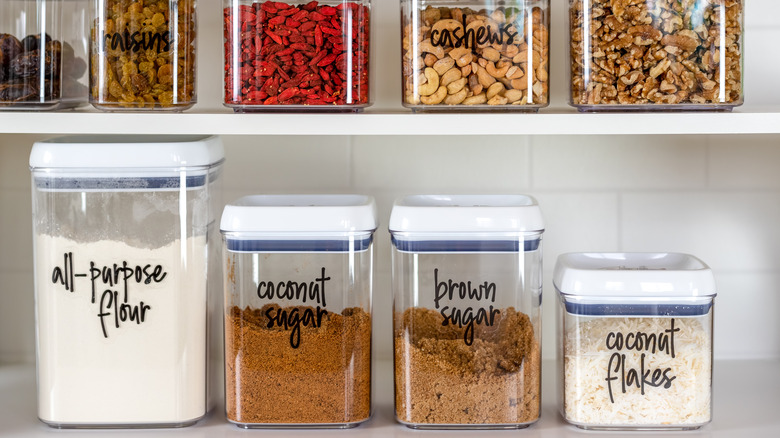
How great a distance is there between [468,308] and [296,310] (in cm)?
19

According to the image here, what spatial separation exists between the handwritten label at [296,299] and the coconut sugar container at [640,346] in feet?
0.89

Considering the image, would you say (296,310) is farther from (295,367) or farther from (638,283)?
(638,283)

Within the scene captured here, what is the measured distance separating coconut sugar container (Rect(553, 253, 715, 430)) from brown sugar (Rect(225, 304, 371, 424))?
24 centimetres

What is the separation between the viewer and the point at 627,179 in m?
1.25

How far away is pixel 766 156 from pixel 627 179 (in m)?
0.20

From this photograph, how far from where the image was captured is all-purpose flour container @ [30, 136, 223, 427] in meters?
0.96

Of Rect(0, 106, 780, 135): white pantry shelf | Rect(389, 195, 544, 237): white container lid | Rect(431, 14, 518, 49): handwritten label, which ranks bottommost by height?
Rect(389, 195, 544, 237): white container lid

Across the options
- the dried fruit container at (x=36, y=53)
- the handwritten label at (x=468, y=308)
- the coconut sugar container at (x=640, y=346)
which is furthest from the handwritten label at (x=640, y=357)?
the dried fruit container at (x=36, y=53)

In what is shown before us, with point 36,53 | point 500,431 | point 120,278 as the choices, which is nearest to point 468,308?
point 500,431

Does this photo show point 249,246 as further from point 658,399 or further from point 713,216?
point 713,216

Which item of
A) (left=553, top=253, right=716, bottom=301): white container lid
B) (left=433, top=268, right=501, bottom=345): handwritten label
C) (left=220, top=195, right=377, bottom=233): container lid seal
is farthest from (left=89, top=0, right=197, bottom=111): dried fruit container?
(left=553, top=253, right=716, bottom=301): white container lid

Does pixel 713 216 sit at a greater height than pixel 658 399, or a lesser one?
greater

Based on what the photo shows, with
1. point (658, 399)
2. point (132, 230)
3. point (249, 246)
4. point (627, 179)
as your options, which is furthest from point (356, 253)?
point (627, 179)

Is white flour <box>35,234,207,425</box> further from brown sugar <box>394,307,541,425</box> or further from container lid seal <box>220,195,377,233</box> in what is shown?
brown sugar <box>394,307,541,425</box>
